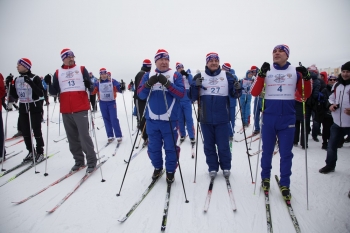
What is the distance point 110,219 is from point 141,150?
3.00 metres

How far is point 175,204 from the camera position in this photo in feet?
10.1

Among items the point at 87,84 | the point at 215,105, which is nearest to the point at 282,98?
the point at 215,105

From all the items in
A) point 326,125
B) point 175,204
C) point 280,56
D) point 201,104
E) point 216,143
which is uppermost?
point 280,56

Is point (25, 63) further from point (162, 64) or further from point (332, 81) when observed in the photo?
point (332, 81)

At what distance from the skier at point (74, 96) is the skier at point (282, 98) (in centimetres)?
358

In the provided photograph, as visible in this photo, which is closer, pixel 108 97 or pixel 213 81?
pixel 213 81

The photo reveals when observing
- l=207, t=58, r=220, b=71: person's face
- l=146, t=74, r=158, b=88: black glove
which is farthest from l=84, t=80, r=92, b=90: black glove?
l=207, t=58, r=220, b=71: person's face

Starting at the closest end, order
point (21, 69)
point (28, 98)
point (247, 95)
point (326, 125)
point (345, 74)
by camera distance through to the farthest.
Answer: point (345, 74)
point (21, 69)
point (28, 98)
point (326, 125)
point (247, 95)

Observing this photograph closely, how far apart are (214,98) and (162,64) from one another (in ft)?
3.78

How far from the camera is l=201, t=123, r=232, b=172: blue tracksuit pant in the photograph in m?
3.61

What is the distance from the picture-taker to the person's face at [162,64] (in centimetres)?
340

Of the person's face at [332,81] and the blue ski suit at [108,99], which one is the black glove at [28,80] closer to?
the blue ski suit at [108,99]

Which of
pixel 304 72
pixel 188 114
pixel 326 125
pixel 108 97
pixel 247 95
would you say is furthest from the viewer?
pixel 247 95

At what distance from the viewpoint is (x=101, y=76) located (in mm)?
6453
